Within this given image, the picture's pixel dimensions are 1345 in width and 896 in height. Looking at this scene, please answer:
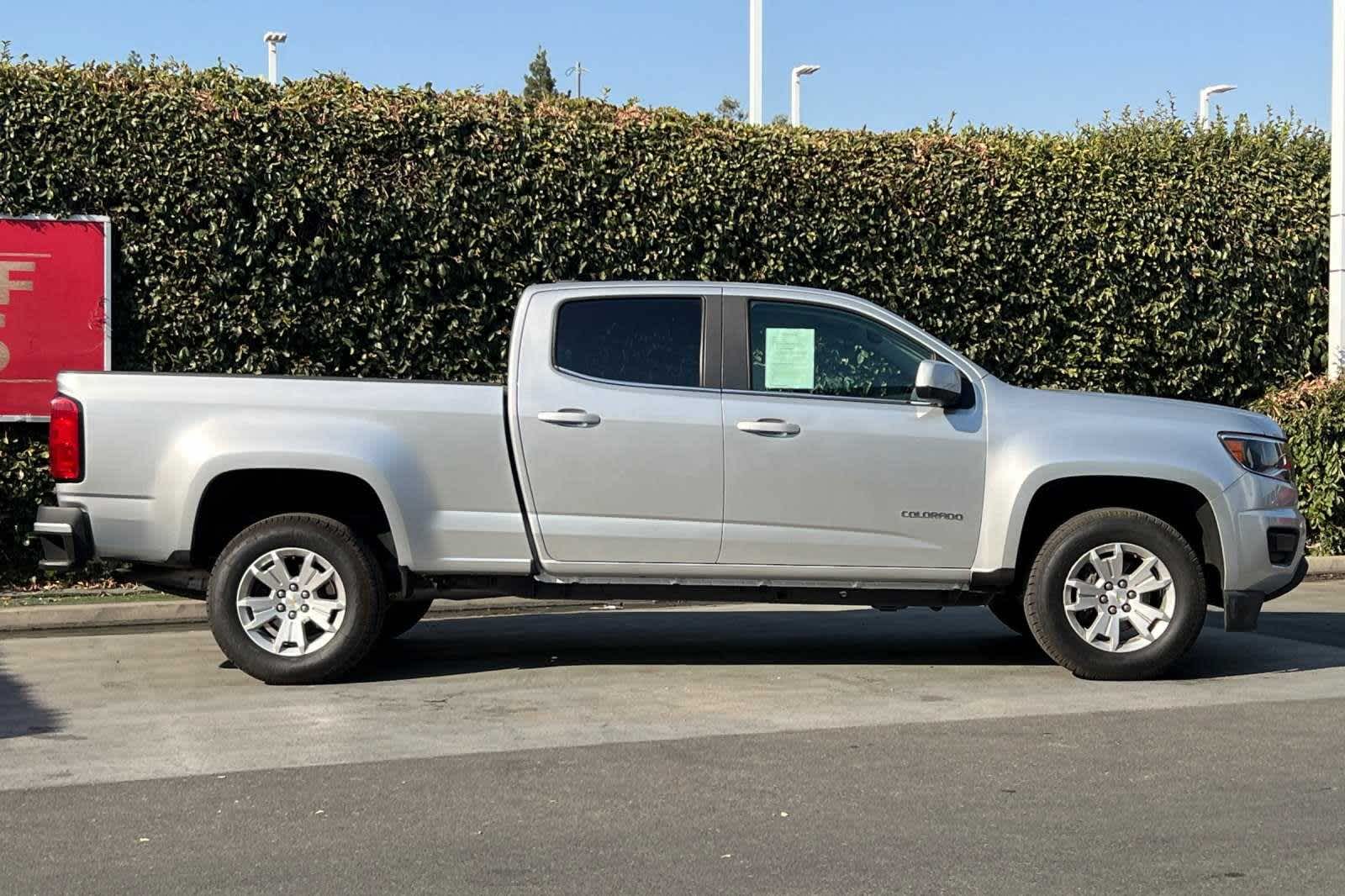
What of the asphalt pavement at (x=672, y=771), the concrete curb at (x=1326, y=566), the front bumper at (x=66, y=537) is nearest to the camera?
the asphalt pavement at (x=672, y=771)

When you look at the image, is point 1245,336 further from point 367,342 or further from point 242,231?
point 242,231

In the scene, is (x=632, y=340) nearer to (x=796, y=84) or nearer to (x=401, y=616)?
(x=401, y=616)

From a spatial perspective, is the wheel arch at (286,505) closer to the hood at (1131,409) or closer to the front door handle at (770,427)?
the front door handle at (770,427)

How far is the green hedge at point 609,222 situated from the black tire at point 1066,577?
5321mm

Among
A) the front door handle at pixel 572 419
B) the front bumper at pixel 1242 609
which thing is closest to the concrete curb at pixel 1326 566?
the front bumper at pixel 1242 609

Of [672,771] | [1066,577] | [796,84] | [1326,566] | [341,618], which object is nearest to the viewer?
[672,771]

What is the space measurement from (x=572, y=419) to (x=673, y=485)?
0.57 meters

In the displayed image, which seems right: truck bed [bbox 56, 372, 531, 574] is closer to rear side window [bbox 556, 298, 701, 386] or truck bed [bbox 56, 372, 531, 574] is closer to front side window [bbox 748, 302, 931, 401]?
rear side window [bbox 556, 298, 701, 386]

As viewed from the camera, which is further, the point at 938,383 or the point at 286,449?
the point at 938,383

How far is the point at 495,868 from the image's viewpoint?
500 centimetres

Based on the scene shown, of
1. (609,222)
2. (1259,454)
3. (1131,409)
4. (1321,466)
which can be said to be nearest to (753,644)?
(1131,409)

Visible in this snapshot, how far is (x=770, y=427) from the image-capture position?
26.7 feet

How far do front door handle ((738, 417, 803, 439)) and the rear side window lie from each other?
1.09 ft

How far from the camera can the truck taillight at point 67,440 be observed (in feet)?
26.0
